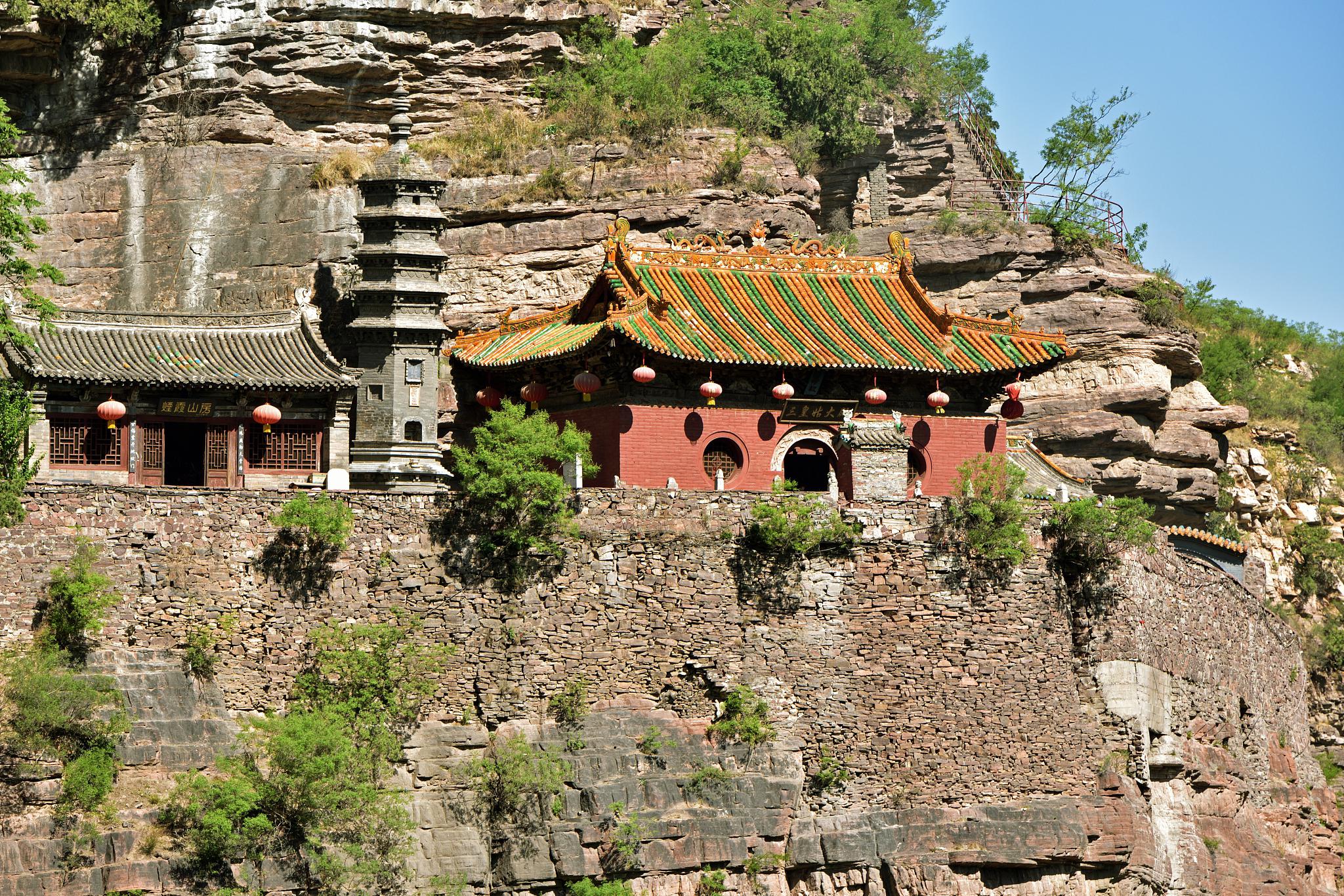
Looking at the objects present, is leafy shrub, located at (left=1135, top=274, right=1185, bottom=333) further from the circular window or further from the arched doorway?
the circular window

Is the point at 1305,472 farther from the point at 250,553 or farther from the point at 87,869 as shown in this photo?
the point at 87,869

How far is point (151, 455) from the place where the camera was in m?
42.2

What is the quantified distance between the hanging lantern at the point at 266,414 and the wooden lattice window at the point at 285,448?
0.49 metres

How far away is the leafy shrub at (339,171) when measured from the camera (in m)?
47.7

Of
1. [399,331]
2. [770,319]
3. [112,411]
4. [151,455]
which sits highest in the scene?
[770,319]

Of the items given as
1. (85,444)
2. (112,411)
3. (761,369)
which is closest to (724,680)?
(761,369)

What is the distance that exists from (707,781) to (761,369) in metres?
9.51

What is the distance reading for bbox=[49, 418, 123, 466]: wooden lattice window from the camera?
41.6 m

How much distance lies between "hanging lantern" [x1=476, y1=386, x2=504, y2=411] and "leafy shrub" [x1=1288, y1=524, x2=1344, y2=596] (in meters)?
23.3

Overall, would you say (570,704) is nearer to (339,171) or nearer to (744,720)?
(744,720)

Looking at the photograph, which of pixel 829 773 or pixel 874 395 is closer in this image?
pixel 829 773

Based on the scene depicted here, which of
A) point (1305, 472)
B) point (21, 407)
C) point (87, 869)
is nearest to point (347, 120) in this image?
point (21, 407)

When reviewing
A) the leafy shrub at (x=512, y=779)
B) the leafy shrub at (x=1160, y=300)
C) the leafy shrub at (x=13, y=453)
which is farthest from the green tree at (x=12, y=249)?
the leafy shrub at (x=1160, y=300)

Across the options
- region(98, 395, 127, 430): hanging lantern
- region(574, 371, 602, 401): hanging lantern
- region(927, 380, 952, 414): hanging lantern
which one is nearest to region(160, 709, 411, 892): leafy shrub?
region(98, 395, 127, 430): hanging lantern
